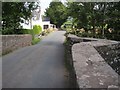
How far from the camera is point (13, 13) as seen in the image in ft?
92.6

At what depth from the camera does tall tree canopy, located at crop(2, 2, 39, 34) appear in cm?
2698

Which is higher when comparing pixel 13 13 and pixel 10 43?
pixel 13 13

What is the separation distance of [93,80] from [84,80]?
15cm

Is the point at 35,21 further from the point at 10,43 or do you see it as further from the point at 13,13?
the point at 10,43

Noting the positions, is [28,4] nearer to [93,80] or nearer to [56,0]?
[93,80]

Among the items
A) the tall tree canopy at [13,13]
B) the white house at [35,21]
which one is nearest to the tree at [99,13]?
the tall tree canopy at [13,13]

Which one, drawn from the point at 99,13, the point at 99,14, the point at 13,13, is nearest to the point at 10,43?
the point at 13,13

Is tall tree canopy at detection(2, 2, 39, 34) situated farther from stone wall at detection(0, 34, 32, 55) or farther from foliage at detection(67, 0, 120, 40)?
foliage at detection(67, 0, 120, 40)

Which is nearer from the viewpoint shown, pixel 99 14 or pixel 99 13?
pixel 99 14

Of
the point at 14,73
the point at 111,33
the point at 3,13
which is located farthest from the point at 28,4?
the point at 14,73

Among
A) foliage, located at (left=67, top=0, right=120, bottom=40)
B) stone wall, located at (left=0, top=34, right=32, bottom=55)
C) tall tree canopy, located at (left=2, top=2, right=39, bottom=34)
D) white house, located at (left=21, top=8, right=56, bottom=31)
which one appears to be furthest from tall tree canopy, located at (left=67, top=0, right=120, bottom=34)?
stone wall, located at (left=0, top=34, right=32, bottom=55)

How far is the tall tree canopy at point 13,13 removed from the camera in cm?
2698

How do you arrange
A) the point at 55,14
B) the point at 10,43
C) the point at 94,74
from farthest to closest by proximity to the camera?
1. the point at 55,14
2. the point at 10,43
3. the point at 94,74

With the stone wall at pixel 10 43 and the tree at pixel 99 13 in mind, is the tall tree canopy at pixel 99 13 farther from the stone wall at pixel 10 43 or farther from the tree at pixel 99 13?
the stone wall at pixel 10 43
